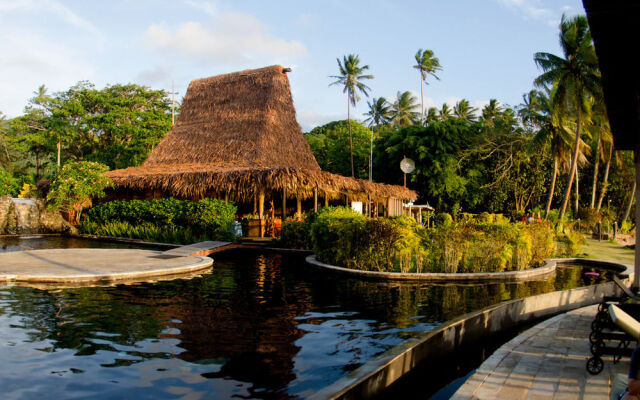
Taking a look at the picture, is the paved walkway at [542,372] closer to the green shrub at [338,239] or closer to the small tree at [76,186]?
the green shrub at [338,239]

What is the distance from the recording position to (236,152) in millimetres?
23266

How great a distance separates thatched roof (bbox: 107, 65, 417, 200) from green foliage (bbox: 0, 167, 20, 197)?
932 centimetres

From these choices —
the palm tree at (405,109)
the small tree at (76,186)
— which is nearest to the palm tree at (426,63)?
the palm tree at (405,109)

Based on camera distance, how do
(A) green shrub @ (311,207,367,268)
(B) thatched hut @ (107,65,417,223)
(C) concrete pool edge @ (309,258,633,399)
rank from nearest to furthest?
(C) concrete pool edge @ (309,258,633,399)
(A) green shrub @ (311,207,367,268)
(B) thatched hut @ (107,65,417,223)

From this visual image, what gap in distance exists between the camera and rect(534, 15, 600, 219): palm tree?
23.8m

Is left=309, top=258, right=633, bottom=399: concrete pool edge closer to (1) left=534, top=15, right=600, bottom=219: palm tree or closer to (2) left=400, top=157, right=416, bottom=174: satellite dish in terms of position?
(1) left=534, top=15, right=600, bottom=219: palm tree

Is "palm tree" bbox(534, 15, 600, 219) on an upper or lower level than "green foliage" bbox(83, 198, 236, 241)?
upper

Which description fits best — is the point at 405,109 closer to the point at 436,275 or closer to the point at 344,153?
the point at 344,153

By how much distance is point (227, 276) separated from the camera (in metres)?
9.87

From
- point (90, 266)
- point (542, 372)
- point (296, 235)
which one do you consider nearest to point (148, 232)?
point (296, 235)

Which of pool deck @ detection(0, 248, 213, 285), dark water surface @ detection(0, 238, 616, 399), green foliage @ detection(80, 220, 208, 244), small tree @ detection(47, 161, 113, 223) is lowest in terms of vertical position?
dark water surface @ detection(0, 238, 616, 399)

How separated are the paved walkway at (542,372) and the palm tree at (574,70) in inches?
849

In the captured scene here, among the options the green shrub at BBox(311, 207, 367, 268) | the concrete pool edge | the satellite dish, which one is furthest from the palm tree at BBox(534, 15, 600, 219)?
the concrete pool edge

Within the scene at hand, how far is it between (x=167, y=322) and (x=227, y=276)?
151 inches
